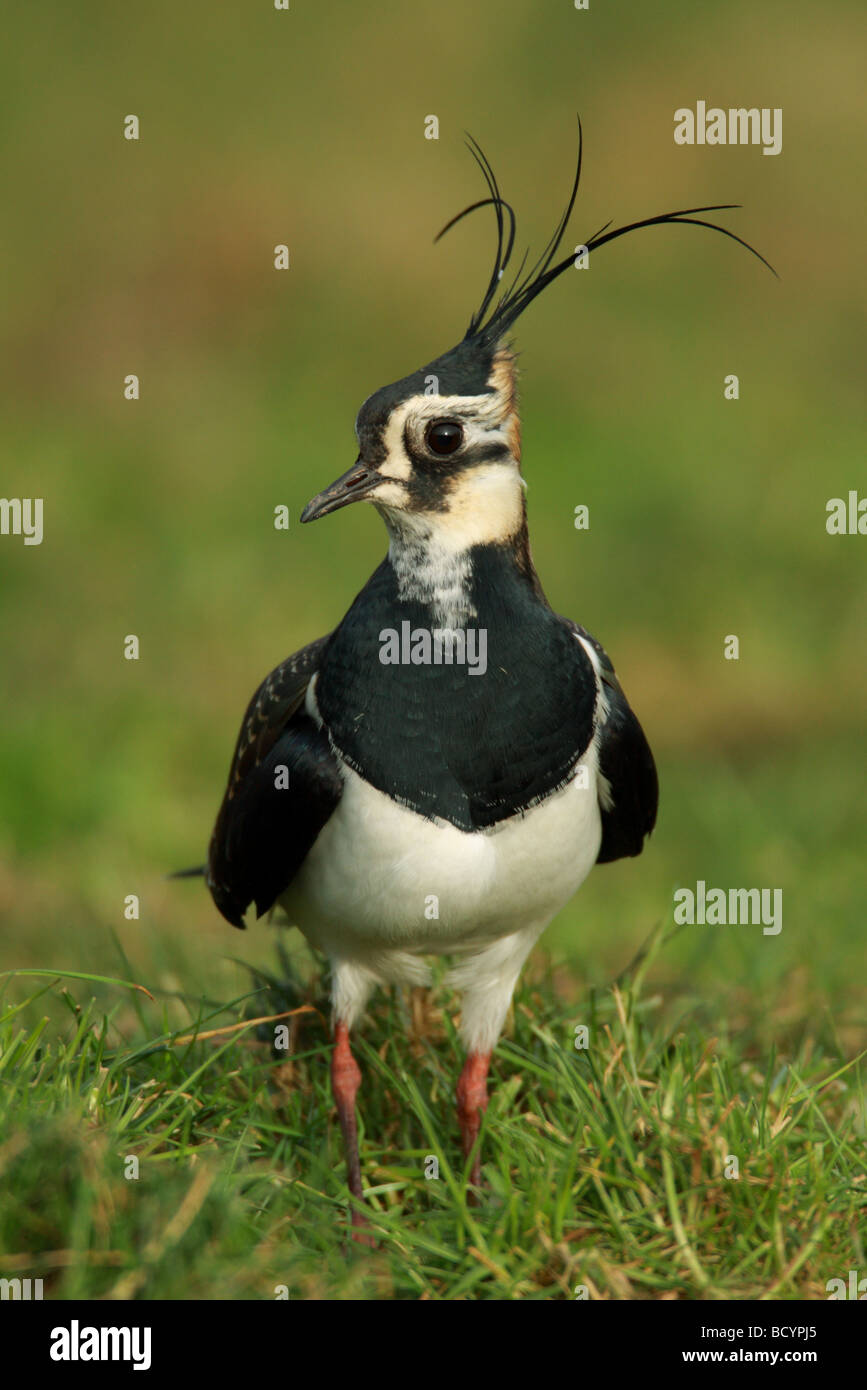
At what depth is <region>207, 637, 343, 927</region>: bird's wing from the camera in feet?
13.3

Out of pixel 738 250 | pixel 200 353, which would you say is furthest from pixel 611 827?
pixel 738 250

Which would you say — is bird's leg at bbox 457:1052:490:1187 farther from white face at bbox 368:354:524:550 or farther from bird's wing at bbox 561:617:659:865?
white face at bbox 368:354:524:550

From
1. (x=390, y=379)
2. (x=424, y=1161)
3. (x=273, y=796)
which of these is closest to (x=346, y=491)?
(x=273, y=796)

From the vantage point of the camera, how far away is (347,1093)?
164 inches

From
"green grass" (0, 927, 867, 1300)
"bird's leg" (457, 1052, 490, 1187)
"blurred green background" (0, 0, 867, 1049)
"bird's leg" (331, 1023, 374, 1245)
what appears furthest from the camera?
"blurred green background" (0, 0, 867, 1049)

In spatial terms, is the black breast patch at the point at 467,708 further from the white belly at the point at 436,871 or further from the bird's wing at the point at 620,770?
the bird's wing at the point at 620,770

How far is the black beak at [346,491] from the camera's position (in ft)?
12.8

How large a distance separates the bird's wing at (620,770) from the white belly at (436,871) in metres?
0.11

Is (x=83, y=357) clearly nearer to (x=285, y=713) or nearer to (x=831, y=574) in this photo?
(x=831, y=574)

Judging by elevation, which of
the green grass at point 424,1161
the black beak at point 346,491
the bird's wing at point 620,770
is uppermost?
the black beak at point 346,491

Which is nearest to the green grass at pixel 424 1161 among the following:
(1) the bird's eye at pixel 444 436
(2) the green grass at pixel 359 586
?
(2) the green grass at pixel 359 586

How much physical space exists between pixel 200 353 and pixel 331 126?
2.58m

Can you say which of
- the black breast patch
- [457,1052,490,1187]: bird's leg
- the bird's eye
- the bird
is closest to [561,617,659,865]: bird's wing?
the bird

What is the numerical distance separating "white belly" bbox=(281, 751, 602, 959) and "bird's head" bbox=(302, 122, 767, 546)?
0.65 meters
